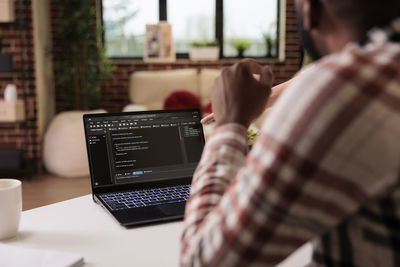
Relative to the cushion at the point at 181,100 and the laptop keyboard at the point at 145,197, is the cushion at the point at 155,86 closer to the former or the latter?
the cushion at the point at 181,100

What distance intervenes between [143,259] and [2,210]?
33 cm

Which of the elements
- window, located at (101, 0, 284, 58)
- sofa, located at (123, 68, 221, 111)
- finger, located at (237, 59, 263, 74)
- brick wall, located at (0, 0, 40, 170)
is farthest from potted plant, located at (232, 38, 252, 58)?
finger, located at (237, 59, 263, 74)

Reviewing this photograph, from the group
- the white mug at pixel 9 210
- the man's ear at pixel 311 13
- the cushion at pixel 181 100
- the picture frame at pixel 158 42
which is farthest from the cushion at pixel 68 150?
the man's ear at pixel 311 13

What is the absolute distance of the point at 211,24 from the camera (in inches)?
212

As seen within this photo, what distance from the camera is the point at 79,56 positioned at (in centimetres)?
451

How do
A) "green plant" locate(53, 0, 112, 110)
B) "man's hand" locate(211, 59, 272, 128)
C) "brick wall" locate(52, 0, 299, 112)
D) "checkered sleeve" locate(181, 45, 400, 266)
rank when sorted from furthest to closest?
"brick wall" locate(52, 0, 299, 112) → "green plant" locate(53, 0, 112, 110) → "man's hand" locate(211, 59, 272, 128) → "checkered sleeve" locate(181, 45, 400, 266)

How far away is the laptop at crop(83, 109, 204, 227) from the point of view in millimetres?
1251

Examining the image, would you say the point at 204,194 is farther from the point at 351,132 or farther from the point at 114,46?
the point at 114,46

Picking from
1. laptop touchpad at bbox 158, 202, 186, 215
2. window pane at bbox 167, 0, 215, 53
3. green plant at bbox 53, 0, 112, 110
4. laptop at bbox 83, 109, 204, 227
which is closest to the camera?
laptop touchpad at bbox 158, 202, 186, 215

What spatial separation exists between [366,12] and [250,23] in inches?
198

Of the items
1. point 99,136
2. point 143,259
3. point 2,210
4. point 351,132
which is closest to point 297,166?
point 351,132

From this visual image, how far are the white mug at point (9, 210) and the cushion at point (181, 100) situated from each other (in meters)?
3.52

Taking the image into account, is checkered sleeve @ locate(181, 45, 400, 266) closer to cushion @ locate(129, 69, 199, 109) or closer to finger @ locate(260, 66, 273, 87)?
finger @ locate(260, 66, 273, 87)

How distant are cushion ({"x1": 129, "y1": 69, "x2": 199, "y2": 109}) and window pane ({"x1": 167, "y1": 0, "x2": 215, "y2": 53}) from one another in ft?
2.12
